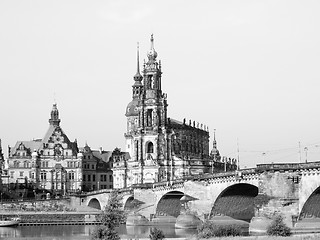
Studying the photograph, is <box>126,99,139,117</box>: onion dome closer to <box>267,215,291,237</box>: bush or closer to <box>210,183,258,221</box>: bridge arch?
<box>210,183,258,221</box>: bridge arch

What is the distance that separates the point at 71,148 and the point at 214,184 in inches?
3153

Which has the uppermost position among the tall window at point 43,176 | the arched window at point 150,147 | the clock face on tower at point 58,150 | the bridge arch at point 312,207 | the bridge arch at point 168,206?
the clock face on tower at point 58,150

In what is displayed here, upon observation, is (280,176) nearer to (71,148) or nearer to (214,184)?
(214,184)

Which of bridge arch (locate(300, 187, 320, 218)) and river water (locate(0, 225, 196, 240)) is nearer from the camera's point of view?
bridge arch (locate(300, 187, 320, 218))

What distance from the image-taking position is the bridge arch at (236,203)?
3826 inches

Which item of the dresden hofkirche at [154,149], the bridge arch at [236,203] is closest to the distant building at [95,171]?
the dresden hofkirche at [154,149]

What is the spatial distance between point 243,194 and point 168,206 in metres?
22.4

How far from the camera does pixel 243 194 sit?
98125 millimetres

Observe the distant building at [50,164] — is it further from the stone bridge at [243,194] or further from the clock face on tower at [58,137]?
the stone bridge at [243,194]

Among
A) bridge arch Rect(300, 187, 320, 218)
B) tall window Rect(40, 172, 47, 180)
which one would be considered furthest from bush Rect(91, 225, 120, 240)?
tall window Rect(40, 172, 47, 180)

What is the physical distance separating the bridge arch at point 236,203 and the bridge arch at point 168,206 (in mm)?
17092

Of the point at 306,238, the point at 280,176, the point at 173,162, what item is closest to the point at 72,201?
the point at 173,162

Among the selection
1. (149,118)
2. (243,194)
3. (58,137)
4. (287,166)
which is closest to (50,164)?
(58,137)

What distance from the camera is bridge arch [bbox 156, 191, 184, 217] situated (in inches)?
4577
